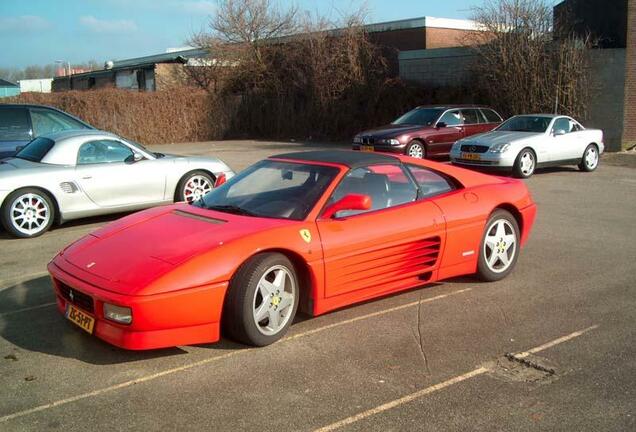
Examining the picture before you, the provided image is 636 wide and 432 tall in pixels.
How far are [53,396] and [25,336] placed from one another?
1.12 metres

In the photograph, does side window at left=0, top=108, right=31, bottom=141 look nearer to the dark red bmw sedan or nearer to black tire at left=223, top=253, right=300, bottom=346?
black tire at left=223, top=253, right=300, bottom=346

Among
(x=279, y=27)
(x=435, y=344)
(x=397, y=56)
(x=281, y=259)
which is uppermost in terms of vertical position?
(x=279, y=27)

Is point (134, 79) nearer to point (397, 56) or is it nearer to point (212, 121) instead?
point (212, 121)

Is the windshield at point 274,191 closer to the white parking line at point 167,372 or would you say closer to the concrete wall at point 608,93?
the white parking line at point 167,372

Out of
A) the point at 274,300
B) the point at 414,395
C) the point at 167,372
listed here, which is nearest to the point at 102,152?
the point at 274,300

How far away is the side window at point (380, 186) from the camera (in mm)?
5031

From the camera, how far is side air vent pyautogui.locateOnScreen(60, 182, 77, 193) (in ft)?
27.2

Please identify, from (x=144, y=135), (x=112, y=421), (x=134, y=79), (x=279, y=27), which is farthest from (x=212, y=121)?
(x=112, y=421)

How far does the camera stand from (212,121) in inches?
1161

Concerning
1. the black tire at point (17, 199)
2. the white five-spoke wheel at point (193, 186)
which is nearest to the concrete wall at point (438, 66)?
the white five-spoke wheel at point (193, 186)

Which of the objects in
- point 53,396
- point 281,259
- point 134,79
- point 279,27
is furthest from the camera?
point 134,79

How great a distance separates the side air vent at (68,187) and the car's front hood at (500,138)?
8.93 metres

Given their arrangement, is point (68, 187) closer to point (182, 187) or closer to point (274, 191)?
point (182, 187)

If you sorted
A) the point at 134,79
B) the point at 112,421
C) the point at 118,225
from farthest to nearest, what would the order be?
the point at 134,79 < the point at 118,225 < the point at 112,421
